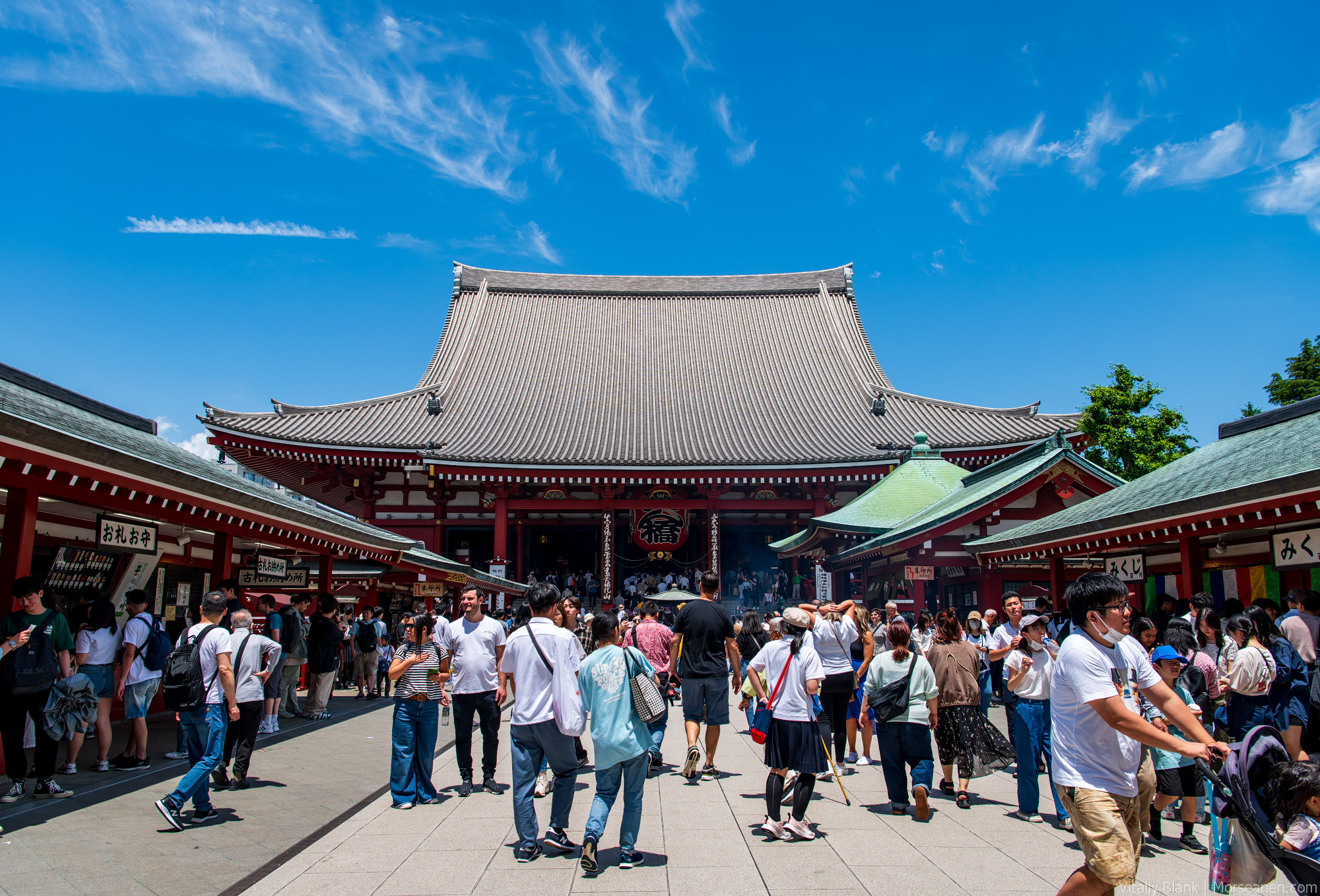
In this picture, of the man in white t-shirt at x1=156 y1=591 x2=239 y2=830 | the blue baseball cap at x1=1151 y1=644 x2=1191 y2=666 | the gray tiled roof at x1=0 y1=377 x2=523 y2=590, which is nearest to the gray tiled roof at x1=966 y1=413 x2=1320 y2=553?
the blue baseball cap at x1=1151 y1=644 x2=1191 y2=666

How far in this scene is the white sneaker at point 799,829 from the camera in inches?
225

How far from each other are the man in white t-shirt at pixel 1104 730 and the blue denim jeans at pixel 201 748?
18.5 feet

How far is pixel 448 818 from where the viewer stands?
6391 mm

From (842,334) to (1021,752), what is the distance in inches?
1036

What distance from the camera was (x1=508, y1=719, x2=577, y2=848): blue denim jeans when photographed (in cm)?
530

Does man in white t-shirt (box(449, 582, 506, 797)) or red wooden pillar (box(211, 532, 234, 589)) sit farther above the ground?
red wooden pillar (box(211, 532, 234, 589))

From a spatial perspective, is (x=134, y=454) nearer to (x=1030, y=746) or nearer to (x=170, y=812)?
(x=170, y=812)

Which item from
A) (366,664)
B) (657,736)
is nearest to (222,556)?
(366,664)

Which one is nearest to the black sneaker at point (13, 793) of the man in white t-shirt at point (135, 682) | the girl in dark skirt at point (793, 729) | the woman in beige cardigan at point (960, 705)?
the man in white t-shirt at point (135, 682)

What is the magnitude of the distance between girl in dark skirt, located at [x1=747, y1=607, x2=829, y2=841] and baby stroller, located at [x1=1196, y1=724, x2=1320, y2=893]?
271 cm

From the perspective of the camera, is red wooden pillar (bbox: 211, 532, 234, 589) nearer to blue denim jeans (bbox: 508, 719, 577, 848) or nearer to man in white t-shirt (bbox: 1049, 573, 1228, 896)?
blue denim jeans (bbox: 508, 719, 577, 848)

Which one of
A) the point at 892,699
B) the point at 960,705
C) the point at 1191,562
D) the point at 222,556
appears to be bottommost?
the point at 960,705

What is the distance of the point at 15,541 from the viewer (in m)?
7.12

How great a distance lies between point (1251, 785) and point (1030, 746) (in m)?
3.08
